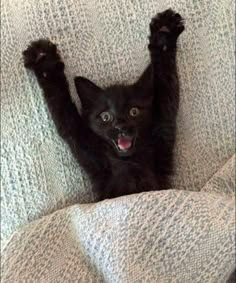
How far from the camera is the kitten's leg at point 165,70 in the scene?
110 cm

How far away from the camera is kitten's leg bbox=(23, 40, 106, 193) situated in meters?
1.07

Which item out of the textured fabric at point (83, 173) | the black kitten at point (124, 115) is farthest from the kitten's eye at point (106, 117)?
the textured fabric at point (83, 173)

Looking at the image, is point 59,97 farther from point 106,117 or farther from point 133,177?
point 133,177

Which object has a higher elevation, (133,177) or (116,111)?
(116,111)

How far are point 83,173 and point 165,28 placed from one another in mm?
341

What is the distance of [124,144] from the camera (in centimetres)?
102

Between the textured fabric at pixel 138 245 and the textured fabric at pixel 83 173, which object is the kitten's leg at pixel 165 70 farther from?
the textured fabric at pixel 138 245

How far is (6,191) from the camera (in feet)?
3.59

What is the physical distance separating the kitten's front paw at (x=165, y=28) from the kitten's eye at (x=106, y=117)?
17 cm

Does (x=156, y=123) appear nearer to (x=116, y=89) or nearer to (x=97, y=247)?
(x=116, y=89)

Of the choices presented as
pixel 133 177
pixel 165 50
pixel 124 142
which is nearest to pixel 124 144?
pixel 124 142

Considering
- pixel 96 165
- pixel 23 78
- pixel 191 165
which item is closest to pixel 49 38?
pixel 23 78

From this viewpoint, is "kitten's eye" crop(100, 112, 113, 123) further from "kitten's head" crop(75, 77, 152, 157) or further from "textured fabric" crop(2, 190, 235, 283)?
"textured fabric" crop(2, 190, 235, 283)

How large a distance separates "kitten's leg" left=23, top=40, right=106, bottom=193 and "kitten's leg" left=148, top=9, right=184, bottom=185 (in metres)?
0.14
